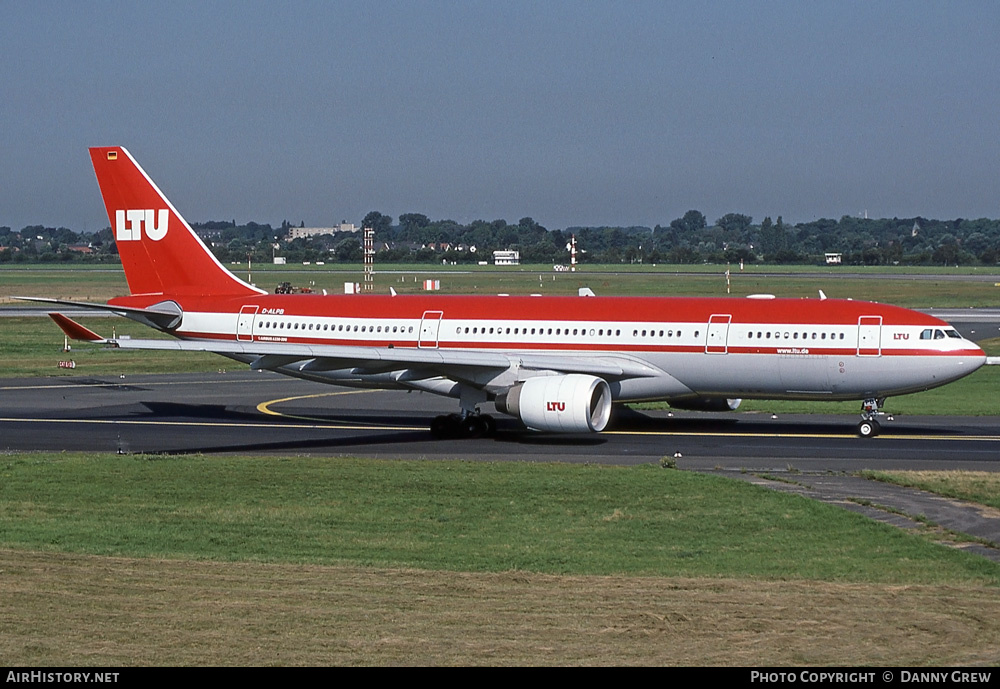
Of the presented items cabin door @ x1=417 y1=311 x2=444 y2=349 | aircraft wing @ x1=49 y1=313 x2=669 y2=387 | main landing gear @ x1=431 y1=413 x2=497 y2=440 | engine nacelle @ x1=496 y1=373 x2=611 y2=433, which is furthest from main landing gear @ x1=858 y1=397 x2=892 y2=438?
cabin door @ x1=417 y1=311 x2=444 y2=349

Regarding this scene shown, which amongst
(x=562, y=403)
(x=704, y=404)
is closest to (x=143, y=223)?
(x=562, y=403)

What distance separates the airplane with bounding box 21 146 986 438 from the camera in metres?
34.4

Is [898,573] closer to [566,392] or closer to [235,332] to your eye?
[566,392]

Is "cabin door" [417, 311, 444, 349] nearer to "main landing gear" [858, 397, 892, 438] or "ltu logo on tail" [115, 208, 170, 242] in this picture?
"ltu logo on tail" [115, 208, 170, 242]

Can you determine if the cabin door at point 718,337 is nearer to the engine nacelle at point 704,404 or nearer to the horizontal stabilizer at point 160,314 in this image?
the engine nacelle at point 704,404

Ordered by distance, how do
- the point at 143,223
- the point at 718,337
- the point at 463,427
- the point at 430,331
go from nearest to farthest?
1. the point at 718,337
2. the point at 463,427
3. the point at 430,331
4. the point at 143,223

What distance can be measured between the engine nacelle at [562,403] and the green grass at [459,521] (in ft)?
11.8

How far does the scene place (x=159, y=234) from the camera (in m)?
42.0

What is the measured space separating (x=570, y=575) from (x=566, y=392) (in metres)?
15.3

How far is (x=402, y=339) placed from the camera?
38.4 metres

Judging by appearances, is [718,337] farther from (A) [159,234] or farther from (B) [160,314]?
(A) [159,234]

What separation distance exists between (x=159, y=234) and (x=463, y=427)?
42.2ft
